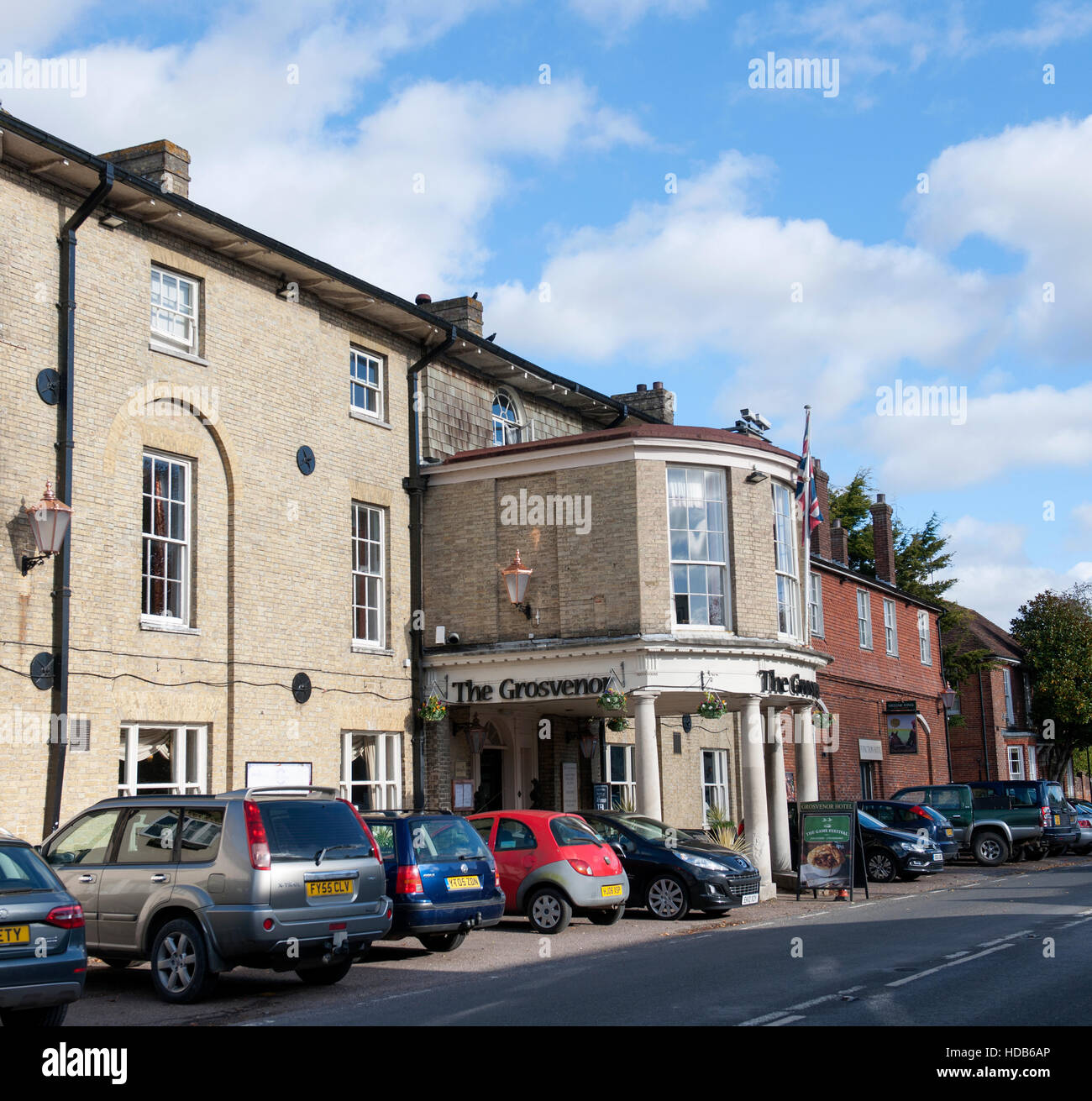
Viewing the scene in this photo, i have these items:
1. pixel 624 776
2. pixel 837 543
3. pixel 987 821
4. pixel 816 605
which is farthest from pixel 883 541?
pixel 624 776

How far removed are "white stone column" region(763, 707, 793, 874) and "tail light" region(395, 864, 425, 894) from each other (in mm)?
10998

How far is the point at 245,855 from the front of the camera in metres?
10.5

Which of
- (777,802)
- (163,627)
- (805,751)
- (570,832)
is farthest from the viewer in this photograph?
(805,751)

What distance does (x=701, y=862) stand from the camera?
17719 mm

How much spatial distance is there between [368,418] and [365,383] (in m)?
0.63

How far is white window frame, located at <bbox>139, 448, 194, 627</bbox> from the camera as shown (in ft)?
56.1

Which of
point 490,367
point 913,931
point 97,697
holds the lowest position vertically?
point 913,931

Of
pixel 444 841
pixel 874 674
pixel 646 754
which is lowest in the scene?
pixel 444 841

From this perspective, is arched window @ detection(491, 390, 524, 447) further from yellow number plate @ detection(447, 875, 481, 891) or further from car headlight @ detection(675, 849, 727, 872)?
yellow number plate @ detection(447, 875, 481, 891)

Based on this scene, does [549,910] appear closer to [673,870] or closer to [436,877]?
[673,870]

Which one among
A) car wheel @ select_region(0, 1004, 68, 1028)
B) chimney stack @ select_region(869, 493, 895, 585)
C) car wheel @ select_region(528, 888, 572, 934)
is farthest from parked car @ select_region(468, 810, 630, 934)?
chimney stack @ select_region(869, 493, 895, 585)

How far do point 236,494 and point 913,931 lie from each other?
10.7 metres
